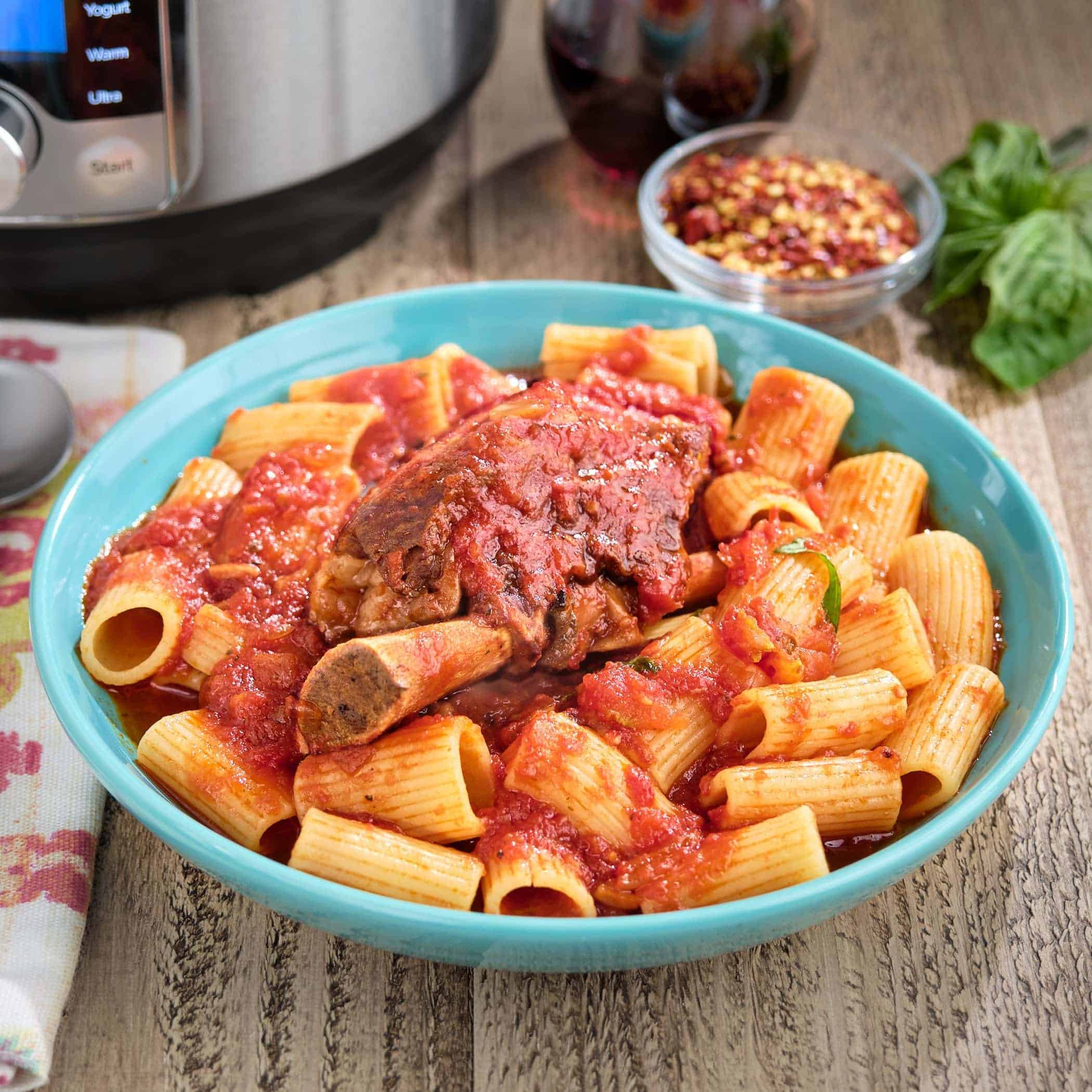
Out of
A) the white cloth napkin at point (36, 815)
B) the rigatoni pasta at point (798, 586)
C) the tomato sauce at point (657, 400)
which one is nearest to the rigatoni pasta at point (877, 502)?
the rigatoni pasta at point (798, 586)

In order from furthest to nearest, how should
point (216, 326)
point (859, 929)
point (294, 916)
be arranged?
point (216, 326), point (859, 929), point (294, 916)

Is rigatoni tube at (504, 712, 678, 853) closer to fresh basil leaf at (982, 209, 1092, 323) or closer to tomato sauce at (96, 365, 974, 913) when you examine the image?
tomato sauce at (96, 365, 974, 913)

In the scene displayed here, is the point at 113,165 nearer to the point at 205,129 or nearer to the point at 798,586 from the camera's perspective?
the point at 205,129

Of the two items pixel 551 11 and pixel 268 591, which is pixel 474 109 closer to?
pixel 551 11

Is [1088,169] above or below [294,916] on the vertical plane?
above

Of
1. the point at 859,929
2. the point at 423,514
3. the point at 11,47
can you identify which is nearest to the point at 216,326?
the point at 11,47

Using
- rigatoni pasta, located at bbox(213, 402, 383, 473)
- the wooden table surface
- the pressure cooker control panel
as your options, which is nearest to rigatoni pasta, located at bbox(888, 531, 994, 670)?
the wooden table surface
